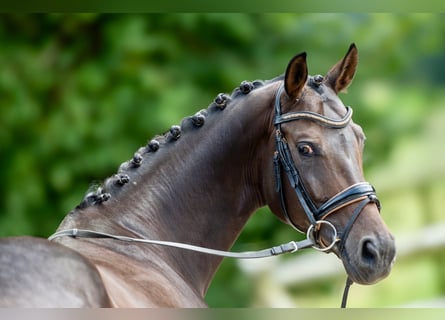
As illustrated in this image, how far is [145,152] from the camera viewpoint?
289cm

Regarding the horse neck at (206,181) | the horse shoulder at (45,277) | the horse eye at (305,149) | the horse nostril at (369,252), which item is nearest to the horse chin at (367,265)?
the horse nostril at (369,252)

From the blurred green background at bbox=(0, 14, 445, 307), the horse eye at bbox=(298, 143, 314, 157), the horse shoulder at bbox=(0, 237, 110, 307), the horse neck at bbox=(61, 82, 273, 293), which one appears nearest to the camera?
the horse shoulder at bbox=(0, 237, 110, 307)

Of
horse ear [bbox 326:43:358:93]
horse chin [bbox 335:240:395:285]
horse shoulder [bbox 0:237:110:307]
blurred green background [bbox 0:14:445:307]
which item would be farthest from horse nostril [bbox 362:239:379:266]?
blurred green background [bbox 0:14:445:307]

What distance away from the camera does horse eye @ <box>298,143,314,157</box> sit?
2717mm

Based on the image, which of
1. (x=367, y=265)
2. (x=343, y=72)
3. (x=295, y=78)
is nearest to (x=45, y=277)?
(x=367, y=265)

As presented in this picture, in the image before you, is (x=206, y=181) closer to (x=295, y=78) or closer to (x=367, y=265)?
(x=295, y=78)

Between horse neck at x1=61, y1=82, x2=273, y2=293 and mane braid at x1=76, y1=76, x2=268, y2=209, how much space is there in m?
0.02

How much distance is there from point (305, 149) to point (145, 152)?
54cm

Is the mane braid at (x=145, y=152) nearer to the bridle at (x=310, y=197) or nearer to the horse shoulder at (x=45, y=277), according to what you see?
the bridle at (x=310, y=197)

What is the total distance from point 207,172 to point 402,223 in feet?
16.7

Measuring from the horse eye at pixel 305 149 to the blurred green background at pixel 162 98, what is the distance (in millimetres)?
3489

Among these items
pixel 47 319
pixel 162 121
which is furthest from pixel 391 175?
pixel 47 319

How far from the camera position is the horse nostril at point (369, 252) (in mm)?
2566

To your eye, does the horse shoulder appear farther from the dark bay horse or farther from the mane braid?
the mane braid
